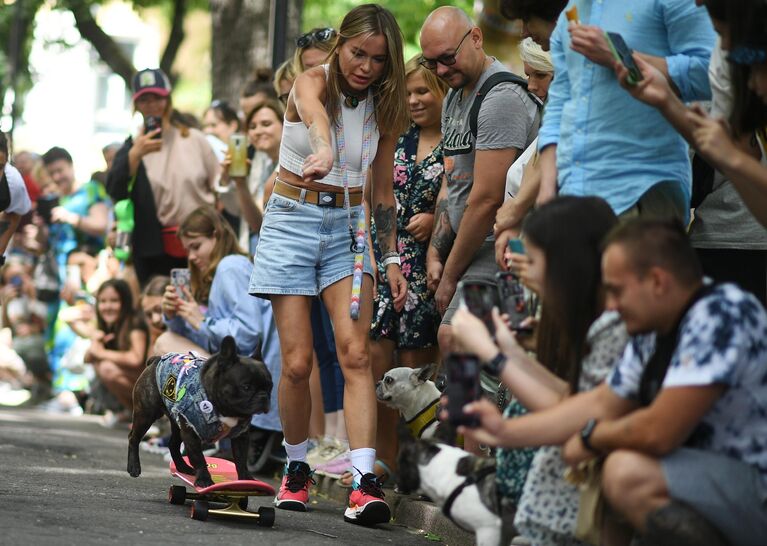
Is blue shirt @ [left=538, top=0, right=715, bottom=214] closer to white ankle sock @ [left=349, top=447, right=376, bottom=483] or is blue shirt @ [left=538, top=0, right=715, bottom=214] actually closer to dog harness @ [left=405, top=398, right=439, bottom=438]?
white ankle sock @ [left=349, top=447, right=376, bottom=483]

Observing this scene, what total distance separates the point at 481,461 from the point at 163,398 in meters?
2.26

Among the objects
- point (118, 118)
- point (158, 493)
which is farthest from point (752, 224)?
point (118, 118)

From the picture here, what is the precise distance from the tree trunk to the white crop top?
8733 millimetres

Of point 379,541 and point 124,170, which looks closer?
point 379,541

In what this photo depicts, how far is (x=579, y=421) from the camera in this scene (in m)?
4.21

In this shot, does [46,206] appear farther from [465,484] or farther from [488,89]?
[465,484]

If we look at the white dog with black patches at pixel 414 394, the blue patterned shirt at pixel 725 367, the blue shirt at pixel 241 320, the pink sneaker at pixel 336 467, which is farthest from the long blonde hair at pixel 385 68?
the blue patterned shirt at pixel 725 367

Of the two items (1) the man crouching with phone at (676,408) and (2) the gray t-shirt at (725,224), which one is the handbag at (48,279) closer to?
(2) the gray t-shirt at (725,224)

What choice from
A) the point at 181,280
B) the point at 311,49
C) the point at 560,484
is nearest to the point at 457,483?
the point at 560,484

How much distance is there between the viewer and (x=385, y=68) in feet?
22.1

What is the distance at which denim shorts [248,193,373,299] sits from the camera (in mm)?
6652

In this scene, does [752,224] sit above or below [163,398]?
above

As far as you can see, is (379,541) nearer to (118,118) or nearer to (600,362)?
(600,362)

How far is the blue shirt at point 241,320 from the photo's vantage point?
28.9 feet
